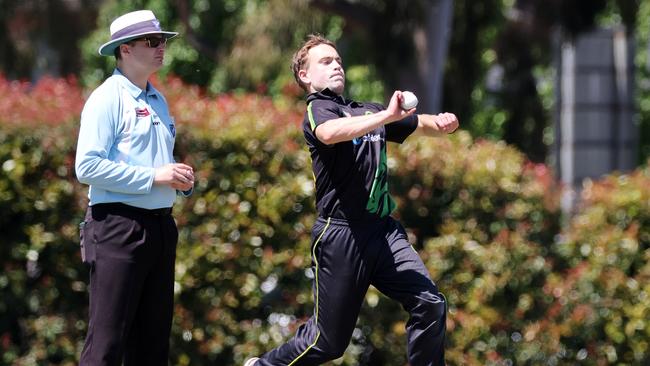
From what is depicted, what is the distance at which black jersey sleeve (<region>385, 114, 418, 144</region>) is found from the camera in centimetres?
553

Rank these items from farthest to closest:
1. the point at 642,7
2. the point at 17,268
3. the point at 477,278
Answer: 1. the point at 642,7
2. the point at 477,278
3. the point at 17,268

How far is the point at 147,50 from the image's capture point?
5289 millimetres

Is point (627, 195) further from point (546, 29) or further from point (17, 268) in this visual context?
point (546, 29)

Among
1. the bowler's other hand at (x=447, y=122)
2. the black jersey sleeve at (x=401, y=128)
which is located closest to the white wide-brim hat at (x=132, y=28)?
the black jersey sleeve at (x=401, y=128)

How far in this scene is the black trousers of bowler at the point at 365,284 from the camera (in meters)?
5.31

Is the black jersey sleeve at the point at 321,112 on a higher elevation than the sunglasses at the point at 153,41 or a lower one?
lower

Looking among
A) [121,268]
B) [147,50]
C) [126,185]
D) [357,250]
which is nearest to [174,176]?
[126,185]

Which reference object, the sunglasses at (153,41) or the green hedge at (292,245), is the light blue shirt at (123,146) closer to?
the sunglasses at (153,41)

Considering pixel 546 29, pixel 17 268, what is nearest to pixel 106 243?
pixel 17 268

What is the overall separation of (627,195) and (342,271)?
2.74 meters

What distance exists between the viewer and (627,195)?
7438mm

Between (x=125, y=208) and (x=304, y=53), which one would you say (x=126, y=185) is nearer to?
(x=125, y=208)

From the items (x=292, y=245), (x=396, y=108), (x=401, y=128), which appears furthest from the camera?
(x=292, y=245)

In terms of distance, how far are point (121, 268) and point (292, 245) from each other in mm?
1955
